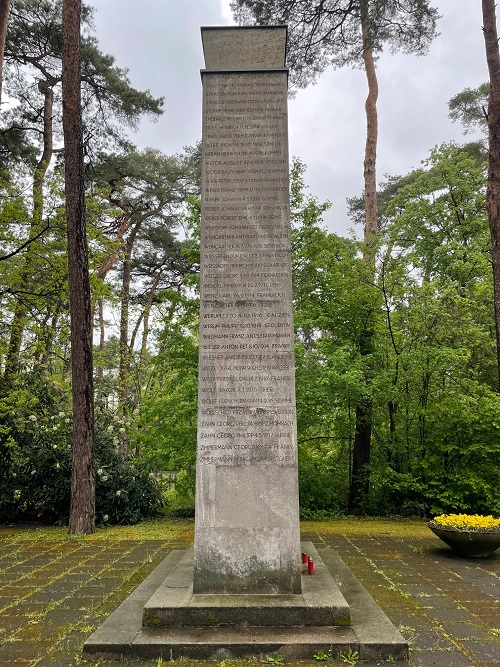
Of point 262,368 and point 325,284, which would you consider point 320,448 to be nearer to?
point 325,284

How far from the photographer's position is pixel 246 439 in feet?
12.7

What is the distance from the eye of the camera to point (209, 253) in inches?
165

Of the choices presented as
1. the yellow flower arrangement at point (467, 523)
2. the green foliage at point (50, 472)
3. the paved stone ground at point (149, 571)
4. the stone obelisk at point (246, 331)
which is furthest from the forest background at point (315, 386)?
the stone obelisk at point (246, 331)

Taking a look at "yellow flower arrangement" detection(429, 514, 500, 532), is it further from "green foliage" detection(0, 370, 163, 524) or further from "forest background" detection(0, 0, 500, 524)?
"green foliage" detection(0, 370, 163, 524)

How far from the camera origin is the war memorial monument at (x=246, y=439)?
3.25 metres

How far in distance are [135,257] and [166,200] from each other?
272 centimetres

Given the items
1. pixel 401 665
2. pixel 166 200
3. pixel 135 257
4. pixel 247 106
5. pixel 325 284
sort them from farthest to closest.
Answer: pixel 135 257, pixel 166 200, pixel 325 284, pixel 247 106, pixel 401 665

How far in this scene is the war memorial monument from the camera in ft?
10.7

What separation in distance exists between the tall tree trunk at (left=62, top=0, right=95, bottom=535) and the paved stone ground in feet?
2.02

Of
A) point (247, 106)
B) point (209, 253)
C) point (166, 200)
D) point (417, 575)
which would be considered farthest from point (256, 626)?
point (166, 200)

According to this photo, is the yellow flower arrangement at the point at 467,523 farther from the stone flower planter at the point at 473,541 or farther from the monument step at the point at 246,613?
the monument step at the point at 246,613

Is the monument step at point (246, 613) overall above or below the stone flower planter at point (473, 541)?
above

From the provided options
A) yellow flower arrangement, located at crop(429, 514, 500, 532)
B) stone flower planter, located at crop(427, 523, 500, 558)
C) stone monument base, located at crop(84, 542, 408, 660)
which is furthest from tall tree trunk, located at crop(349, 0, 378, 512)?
stone monument base, located at crop(84, 542, 408, 660)

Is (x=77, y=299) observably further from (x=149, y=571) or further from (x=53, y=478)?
(x=149, y=571)
